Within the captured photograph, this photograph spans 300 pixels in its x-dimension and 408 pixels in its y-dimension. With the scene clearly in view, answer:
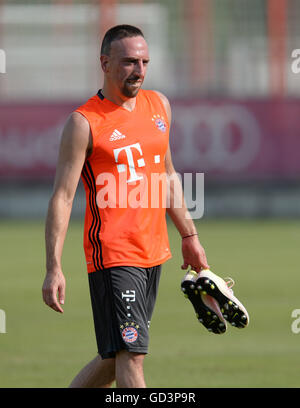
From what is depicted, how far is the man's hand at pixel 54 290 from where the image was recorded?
617 cm

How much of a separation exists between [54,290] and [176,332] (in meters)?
4.97

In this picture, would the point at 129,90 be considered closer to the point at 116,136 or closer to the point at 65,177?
the point at 116,136

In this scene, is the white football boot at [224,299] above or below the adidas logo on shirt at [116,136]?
below

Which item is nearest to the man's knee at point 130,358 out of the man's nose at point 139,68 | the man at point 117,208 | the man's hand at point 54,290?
the man at point 117,208

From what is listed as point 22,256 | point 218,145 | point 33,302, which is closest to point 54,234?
point 33,302

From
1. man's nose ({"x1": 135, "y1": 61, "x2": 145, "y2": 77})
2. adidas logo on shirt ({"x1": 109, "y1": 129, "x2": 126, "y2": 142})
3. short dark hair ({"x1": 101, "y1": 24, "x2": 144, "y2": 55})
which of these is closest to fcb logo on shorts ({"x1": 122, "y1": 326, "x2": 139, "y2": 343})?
adidas logo on shirt ({"x1": 109, "y1": 129, "x2": 126, "y2": 142})

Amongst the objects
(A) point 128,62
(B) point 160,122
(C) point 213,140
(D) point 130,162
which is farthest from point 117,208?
(C) point 213,140

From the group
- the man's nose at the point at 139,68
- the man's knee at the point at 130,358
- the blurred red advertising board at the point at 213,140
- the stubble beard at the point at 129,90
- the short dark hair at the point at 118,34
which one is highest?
the short dark hair at the point at 118,34

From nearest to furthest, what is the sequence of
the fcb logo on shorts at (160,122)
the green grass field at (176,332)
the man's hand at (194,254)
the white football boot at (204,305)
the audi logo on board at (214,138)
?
the fcb logo on shorts at (160,122) < the white football boot at (204,305) < the man's hand at (194,254) < the green grass field at (176,332) < the audi logo on board at (214,138)

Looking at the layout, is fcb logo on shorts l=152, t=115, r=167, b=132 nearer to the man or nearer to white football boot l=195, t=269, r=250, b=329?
the man

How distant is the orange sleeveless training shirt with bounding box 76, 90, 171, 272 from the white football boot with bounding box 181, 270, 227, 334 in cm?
36

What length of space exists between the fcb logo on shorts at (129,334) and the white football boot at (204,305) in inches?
27.7

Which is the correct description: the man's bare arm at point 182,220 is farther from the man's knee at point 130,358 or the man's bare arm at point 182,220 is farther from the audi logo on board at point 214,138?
the audi logo on board at point 214,138

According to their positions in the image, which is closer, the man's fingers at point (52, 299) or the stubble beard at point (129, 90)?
the man's fingers at point (52, 299)
